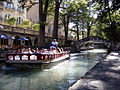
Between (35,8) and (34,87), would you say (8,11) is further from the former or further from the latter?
(34,87)

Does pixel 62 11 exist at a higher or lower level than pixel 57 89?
→ higher

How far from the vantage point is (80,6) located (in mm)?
30891

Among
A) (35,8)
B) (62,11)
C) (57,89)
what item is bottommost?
(57,89)

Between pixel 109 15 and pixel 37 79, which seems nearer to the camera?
pixel 37 79

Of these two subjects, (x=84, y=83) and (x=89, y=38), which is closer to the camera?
(x=84, y=83)

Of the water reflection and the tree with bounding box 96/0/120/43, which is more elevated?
the tree with bounding box 96/0/120/43

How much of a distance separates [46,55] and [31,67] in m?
1.72

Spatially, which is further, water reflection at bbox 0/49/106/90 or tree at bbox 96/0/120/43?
tree at bbox 96/0/120/43

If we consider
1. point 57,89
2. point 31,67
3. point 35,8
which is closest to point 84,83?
point 57,89

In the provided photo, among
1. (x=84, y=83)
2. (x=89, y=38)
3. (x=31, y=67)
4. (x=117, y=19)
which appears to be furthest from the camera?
(x=89, y=38)

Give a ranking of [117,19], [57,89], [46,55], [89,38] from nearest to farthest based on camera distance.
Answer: [57,89]
[46,55]
[117,19]
[89,38]

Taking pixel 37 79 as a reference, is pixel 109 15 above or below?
above

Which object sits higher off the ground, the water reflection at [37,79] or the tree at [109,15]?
the tree at [109,15]

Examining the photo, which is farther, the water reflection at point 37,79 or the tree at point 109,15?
the tree at point 109,15
